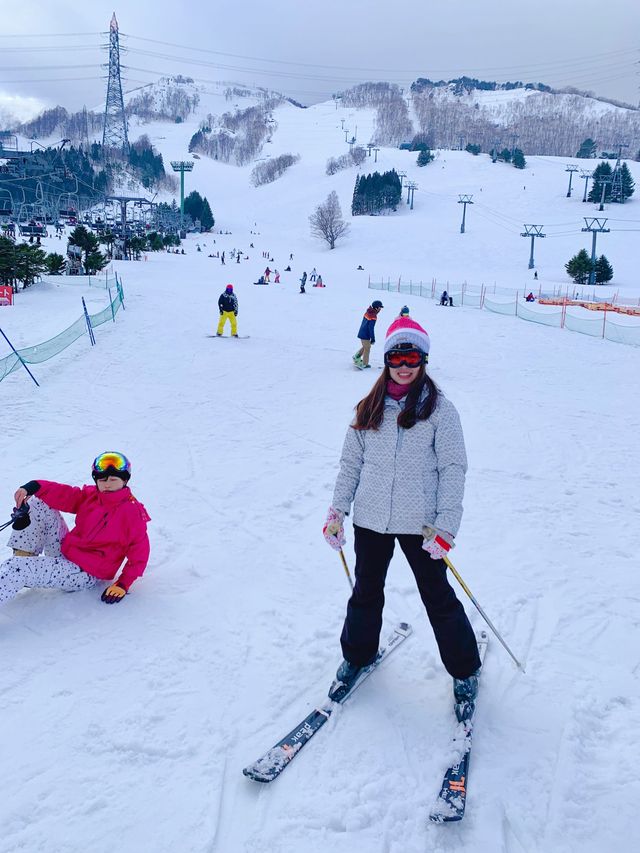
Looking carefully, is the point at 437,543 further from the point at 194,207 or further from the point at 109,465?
the point at 194,207

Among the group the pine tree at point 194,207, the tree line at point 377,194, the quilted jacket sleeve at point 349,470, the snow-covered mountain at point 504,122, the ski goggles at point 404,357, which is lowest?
the quilted jacket sleeve at point 349,470

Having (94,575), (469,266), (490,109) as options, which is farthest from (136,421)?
(490,109)

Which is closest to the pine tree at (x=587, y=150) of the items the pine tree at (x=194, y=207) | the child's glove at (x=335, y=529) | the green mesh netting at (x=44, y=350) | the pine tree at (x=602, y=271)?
the pine tree at (x=194, y=207)

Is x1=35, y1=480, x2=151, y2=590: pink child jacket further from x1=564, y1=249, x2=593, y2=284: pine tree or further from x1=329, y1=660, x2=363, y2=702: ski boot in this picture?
x1=564, y1=249, x2=593, y2=284: pine tree

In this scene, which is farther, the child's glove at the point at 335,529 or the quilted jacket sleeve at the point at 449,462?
the child's glove at the point at 335,529

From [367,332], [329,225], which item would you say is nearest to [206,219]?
[329,225]

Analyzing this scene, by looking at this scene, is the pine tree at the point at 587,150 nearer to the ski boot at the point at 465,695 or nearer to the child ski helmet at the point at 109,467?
the child ski helmet at the point at 109,467

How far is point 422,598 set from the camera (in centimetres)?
279

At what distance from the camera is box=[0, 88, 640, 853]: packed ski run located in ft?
7.67

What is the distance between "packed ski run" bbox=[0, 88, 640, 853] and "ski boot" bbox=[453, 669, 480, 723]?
0.23ft

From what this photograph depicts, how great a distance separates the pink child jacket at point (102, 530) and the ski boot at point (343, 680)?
151 cm

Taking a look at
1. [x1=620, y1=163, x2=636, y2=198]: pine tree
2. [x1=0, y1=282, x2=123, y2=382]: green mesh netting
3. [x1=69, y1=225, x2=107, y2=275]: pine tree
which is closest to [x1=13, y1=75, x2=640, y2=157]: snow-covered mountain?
[x1=620, y1=163, x2=636, y2=198]: pine tree

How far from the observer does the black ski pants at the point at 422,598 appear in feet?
8.88

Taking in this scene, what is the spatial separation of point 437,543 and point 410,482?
30 cm
